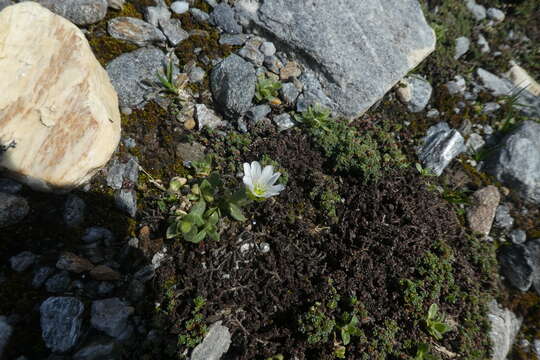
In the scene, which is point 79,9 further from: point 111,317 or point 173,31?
point 111,317

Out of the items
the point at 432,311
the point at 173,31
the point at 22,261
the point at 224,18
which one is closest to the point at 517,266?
the point at 432,311

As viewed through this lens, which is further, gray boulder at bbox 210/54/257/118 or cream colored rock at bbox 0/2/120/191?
gray boulder at bbox 210/54/257/118

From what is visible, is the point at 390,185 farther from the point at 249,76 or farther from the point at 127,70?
the point at 127,70

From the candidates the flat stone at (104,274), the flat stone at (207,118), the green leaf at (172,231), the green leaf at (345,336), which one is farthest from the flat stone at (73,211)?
the green leaf at (345,336)

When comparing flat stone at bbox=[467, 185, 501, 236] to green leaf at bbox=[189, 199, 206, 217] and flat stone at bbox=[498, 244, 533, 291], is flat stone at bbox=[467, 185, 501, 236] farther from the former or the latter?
green leaf at bbox=[189, 199, 206, 217]

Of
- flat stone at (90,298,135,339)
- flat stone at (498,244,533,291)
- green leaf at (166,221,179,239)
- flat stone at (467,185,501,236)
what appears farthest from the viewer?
flat stone at (467,185,501,236)

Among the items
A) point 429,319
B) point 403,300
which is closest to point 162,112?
point 403,300

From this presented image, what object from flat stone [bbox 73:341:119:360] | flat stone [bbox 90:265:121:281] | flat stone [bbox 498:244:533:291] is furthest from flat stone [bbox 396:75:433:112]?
flat stone [bbox 73:341:119:360]

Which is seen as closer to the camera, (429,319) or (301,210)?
(429,319)
